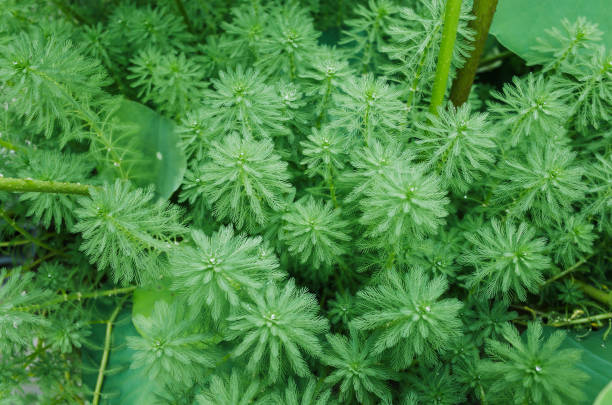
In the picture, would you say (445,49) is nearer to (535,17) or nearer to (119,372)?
(535,17)

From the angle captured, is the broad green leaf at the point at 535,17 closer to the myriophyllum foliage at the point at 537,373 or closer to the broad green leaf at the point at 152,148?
the myriophyllum foliage at the point at 537,373

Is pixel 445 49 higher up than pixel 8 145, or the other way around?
pixel 445 49

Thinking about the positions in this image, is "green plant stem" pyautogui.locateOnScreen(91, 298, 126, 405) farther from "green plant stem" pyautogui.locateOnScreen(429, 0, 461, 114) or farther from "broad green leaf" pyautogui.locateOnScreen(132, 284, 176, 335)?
"green plant stem" pyautogui.locateOnScreen(429, 0, 461, 114)

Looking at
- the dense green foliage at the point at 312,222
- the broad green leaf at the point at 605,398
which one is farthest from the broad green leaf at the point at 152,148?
the broad green leaf at the point at 605,398

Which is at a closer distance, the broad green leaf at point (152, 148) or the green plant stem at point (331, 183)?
the green plant stem at point (331, 183)

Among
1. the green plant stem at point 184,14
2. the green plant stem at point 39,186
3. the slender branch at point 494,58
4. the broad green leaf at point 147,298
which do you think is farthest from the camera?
the slender branch at point 494,58

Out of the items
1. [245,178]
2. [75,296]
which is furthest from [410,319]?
[75,296]

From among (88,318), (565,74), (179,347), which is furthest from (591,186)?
(88,318)

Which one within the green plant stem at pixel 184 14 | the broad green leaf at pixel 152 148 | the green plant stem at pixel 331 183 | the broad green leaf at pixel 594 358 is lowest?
the broad green leaf at pixel 594 358
